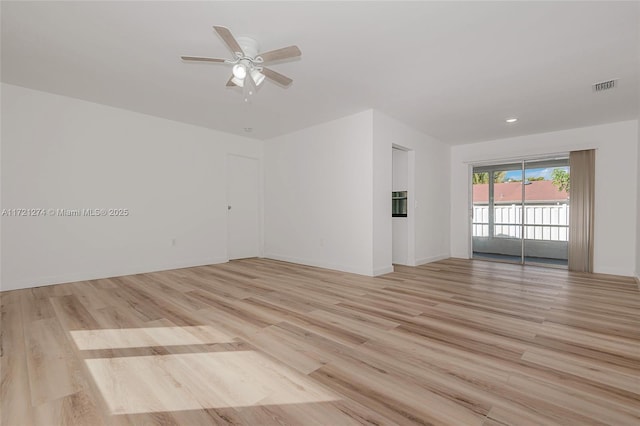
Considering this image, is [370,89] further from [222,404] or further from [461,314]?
[222,404]

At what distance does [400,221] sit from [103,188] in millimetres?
5207

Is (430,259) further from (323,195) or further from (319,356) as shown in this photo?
(319,356)

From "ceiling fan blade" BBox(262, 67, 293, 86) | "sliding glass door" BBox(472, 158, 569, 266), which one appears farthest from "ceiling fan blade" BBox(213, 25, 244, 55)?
"sliding glass door" BBox(472, 158, 569, 266)

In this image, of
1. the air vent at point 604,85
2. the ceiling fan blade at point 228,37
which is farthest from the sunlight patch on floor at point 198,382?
the air vent at point 604,85

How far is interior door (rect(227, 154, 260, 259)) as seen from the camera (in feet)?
19.7

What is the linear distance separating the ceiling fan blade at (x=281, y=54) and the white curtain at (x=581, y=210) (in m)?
5.68

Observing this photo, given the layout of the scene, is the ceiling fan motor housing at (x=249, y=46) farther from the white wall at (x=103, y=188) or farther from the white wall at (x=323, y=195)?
the white wall at (x=103, y=188)

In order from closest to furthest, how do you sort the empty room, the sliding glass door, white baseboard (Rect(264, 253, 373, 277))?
1. the empty room
2. white baseboard (Rect(264, 253, 373, 277))
3. the sliding glass door

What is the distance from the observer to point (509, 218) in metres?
7.30

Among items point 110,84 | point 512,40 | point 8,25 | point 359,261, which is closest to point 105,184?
point 110,84

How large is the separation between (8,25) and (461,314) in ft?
16.3

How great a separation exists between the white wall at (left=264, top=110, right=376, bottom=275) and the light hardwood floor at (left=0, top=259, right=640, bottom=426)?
1.35 m

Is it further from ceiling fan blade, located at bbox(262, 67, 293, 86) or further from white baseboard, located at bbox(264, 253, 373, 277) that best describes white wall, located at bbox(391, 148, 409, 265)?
ceiling fan blade, located at bbox(262, 67, 293, 86)

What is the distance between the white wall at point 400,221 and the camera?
5.52 meters
